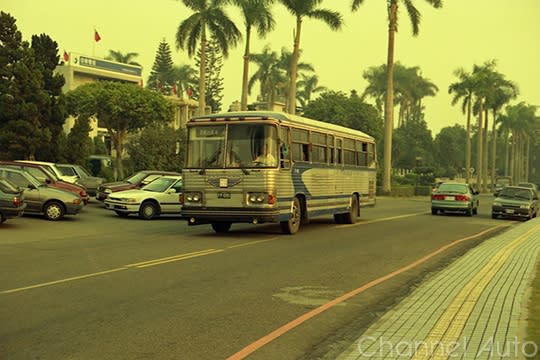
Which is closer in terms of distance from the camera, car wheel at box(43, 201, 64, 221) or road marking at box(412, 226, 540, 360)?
road marking at box(412, 226, 540, 360)

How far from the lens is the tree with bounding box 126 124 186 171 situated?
1962 inches

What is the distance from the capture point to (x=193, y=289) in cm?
1023

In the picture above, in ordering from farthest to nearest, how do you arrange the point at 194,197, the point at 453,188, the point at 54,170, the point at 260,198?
the point at 453,188, the point at 54,170, the point at 194,197, the point at 260,198

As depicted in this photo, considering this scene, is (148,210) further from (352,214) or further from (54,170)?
(352,214)

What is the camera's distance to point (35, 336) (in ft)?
23.5

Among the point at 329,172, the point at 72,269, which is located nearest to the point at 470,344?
the point at 72,269

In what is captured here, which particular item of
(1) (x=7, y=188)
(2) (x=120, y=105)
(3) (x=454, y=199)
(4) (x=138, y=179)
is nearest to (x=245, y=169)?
(1) (x=7, y=188)

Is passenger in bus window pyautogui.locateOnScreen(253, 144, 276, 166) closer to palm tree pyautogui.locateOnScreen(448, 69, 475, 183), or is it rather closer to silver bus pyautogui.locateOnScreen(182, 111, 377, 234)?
silver bus pyautogui.locateOnScreen(182, 111, 377, 234)

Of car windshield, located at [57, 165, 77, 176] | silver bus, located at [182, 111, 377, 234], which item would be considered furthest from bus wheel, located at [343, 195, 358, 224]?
car windshield, located at [57, 165, 77, 176]

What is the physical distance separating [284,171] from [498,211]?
16.6m

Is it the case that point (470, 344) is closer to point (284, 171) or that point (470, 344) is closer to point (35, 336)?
point (35, 336)

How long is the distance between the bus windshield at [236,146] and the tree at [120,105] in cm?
4268

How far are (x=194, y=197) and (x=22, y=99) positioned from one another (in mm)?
26927

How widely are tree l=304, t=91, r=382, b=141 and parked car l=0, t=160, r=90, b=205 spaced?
5989 centimetres
